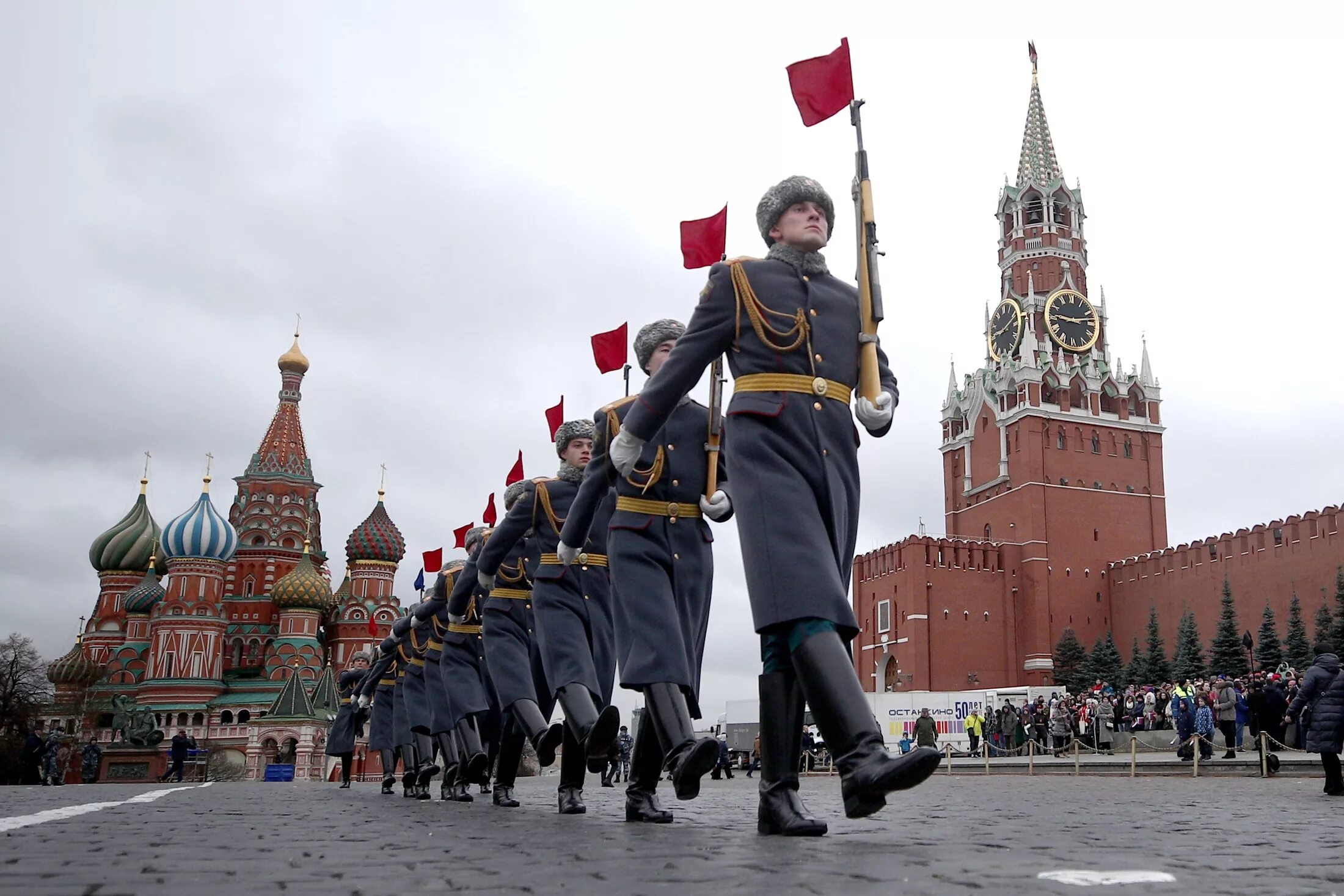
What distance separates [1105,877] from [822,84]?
3659 millimetres

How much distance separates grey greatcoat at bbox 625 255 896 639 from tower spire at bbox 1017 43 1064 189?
74.3 metres

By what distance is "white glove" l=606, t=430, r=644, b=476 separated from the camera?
4559 mm

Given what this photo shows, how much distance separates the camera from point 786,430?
4.06m

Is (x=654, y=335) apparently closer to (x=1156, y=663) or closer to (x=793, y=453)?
(x=793, y=453)

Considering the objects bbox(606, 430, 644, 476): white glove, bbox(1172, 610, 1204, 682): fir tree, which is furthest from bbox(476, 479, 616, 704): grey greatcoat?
bbox(1172, 610, 1204, 682): fir tree

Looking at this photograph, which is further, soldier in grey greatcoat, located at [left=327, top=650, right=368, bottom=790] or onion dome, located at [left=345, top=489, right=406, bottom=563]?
onion dome, located at [left=345, top=489, right=406, bottom=563]

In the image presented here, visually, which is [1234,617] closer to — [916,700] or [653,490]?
[916,700]

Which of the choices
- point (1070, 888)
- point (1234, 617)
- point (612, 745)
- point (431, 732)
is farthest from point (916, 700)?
point (1070, 888)

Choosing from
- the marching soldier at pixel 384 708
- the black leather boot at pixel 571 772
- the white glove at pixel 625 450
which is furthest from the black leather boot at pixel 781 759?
the marching soldier at pixel 384 708

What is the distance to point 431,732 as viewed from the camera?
31.1 ft

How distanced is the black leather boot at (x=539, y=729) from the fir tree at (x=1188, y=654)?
4617 cm

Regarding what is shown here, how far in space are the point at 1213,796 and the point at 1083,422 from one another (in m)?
60.7

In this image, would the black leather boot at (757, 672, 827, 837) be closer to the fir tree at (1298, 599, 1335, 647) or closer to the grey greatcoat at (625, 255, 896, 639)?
the grey greatcoat at (625, 255, 896, 639)

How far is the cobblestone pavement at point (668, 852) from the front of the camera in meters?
2.46
